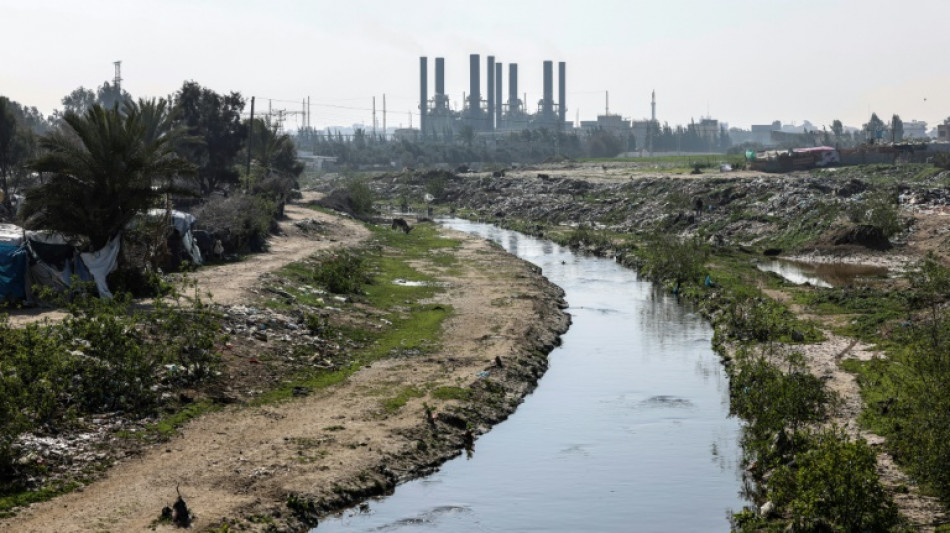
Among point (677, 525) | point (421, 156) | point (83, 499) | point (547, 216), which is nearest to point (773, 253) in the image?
point (547, 216)

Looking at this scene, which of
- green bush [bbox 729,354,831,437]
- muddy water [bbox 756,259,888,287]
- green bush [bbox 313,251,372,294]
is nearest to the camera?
green bush [bbox 729,354,831,437]

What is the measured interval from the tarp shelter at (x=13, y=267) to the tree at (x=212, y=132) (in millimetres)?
32160

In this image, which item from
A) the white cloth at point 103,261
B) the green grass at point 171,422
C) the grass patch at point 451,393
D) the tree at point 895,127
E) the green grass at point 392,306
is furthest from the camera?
the tree at point 895,127

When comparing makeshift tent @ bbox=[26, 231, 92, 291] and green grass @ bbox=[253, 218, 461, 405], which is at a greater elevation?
makeshift tent @ bbox=[26, 231, 92, 291]

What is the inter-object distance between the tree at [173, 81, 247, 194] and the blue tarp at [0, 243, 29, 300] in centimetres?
3242

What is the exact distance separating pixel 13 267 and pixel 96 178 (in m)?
2.85

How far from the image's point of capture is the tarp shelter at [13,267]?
24500 mm

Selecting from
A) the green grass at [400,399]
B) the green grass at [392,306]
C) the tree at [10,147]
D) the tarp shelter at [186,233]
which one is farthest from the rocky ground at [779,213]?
the tree at [10,147]

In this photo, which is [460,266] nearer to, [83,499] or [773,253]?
[773,253]

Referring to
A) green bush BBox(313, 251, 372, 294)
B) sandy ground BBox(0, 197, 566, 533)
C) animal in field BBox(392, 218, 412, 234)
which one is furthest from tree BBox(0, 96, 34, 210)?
sandy ground BBox(0, 197, 566, 533)

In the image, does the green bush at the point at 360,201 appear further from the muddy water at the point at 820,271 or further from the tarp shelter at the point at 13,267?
the tarp shelter at the point at 13,267

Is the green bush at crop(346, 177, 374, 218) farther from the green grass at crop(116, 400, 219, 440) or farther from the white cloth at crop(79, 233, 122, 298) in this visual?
the green grass at crop(116, 400, 219, 440)

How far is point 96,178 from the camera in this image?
26000mm

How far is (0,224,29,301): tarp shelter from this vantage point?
2450cm
